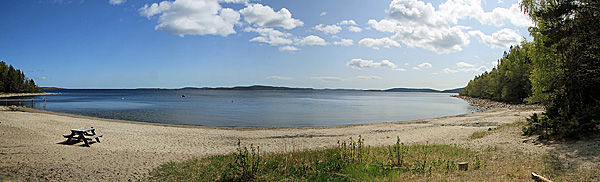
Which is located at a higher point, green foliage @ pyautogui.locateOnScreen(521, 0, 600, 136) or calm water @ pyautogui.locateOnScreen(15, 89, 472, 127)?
green foliage @ pyautogui.locateOnScreen(521, 0, 600, 136)

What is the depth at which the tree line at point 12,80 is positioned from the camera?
91.1m

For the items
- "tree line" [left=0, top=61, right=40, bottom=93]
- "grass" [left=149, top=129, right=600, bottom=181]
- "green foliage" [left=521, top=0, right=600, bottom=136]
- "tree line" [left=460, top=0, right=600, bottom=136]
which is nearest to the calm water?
"tree line" [left=460, top=0, right=600, bottom=136]

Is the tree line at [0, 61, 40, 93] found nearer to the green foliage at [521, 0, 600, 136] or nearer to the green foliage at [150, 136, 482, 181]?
the green foliage at [150, 136, 482, 181]

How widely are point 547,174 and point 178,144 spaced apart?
15289 millimetres

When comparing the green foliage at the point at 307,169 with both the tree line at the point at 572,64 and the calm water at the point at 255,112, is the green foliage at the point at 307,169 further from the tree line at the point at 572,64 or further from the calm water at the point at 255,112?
the calm water at the point at 255,112

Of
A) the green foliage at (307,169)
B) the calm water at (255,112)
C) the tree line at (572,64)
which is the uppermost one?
the tree line at (572,64)

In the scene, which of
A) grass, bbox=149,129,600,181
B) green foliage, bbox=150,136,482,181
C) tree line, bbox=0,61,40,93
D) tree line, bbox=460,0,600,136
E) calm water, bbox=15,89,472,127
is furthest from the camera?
tree line, bbox=0,61,40,93

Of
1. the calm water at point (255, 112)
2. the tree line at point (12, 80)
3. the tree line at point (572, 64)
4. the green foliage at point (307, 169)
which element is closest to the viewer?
the green foliage at point (307, 169)

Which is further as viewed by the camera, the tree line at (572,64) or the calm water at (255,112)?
the calm water at (255,112)

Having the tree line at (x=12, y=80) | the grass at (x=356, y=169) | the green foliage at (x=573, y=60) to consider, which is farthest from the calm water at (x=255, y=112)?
the tree line at (x=12, y=80)

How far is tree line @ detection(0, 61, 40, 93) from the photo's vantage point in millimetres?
91125

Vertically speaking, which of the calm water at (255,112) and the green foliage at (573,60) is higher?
the green foliage at (573,60)

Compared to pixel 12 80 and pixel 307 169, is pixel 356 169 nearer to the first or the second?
pixel 307 169

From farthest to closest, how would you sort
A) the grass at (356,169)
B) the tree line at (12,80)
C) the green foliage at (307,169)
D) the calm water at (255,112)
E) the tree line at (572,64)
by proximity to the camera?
the tree line at (12,80)
the calm water at (255,112)
the tree line at (572,64)
the green foliage at (307,169)
the grass at (356,169)
